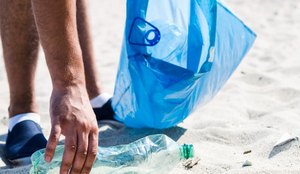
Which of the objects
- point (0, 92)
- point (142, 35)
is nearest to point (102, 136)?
point (142, 35)

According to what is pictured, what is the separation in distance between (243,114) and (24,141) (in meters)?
0.87

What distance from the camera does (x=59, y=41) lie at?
1.55 meters

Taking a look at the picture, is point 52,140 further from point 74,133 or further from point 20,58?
point 20,58

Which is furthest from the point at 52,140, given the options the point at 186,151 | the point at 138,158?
the point at 186,151

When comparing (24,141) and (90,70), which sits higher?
(90,70)

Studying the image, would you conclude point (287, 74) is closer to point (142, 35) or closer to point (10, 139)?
point (142, 35)

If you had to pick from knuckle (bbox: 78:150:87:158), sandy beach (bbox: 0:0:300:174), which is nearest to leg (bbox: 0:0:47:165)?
sandy beach (bbox: 0:0:300:174)

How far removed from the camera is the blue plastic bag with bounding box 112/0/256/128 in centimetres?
192

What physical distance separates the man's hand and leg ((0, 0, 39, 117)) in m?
0.61

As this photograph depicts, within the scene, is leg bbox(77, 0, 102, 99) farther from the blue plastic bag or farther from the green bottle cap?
the green bottle cap

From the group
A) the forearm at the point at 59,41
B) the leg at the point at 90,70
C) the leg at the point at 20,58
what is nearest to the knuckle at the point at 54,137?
the forearm at the point at 59,41

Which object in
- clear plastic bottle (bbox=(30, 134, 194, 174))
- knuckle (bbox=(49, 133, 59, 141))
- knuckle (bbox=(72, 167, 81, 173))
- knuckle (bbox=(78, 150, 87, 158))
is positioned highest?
knuckle (bbox=(49, 133, 59, 141))

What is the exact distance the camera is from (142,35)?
6.41ft

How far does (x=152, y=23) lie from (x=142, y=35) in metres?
0.05
